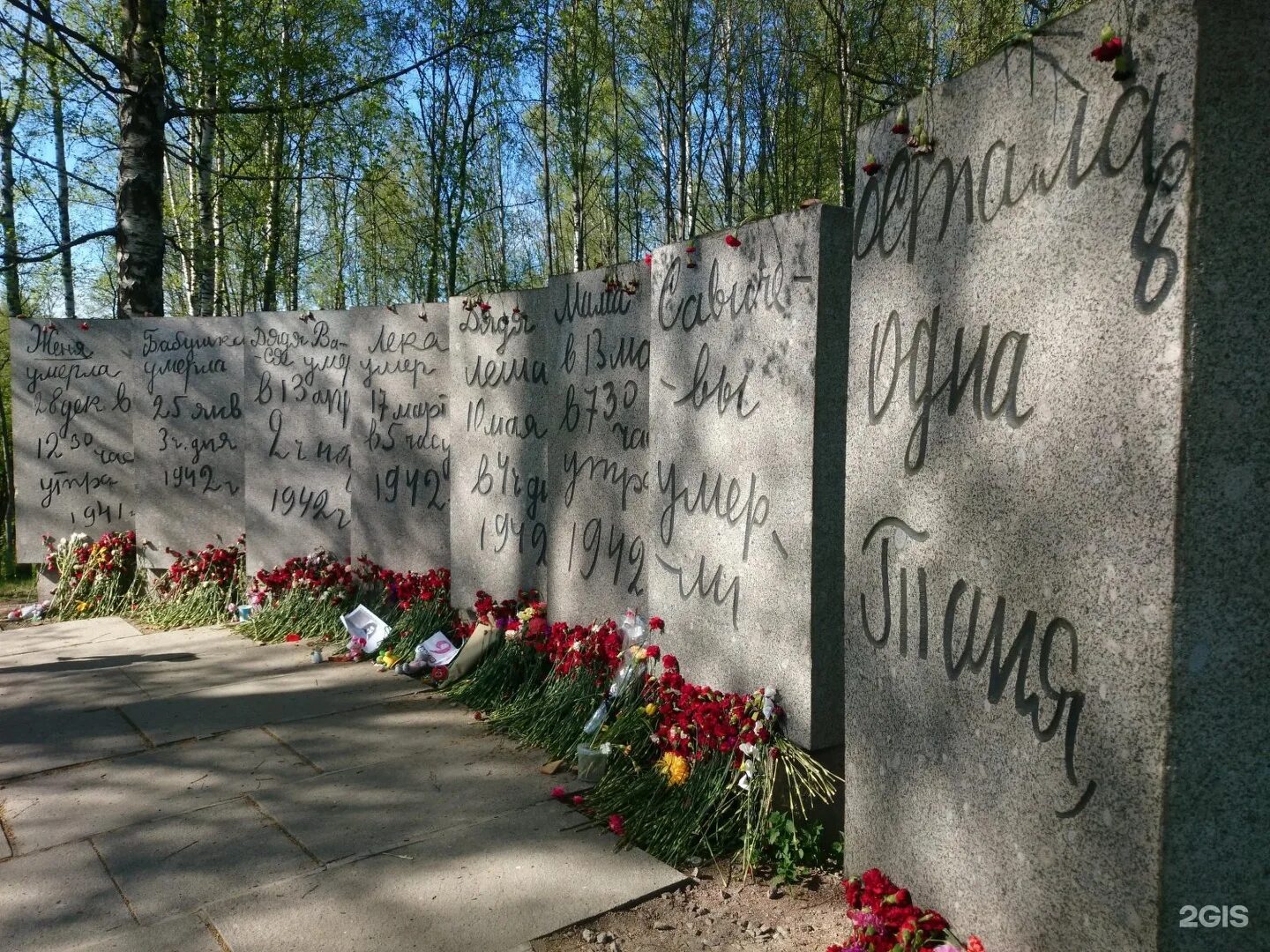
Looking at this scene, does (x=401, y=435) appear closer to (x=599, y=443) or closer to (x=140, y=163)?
(x=599, y=443)

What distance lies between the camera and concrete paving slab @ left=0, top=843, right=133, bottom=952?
2432mm

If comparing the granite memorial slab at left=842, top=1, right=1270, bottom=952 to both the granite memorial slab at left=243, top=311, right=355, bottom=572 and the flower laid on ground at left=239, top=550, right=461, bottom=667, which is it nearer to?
the flower laid on ground at left=239, top=550, right=461, bottom=667

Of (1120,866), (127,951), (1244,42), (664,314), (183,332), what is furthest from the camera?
(183,332)

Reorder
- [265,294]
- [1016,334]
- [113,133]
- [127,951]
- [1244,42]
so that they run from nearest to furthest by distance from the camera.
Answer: [1244,42]
[1016,334]
[127,951]
[113,133]
[265,294]

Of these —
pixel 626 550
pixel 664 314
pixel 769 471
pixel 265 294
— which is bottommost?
pixel 626 550

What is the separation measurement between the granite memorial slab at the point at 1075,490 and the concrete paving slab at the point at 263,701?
2.84 meters

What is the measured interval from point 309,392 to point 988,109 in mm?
4850

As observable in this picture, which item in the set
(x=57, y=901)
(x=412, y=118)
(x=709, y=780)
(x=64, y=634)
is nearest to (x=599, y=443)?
(x=709, y=780)

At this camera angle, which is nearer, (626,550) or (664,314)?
(664,314)

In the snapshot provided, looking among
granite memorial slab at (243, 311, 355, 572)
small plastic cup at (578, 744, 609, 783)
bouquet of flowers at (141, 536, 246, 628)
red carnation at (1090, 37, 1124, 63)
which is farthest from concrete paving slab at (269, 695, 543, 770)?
red carnation at (1090, 37, 1124, 63)

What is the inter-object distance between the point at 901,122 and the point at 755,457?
1.15 meters

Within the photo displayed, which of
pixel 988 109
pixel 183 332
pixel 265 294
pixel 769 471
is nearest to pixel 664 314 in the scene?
pixel 769 471

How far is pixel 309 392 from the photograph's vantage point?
5.95 m

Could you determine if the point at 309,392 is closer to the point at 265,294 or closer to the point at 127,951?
the point at 127,951
